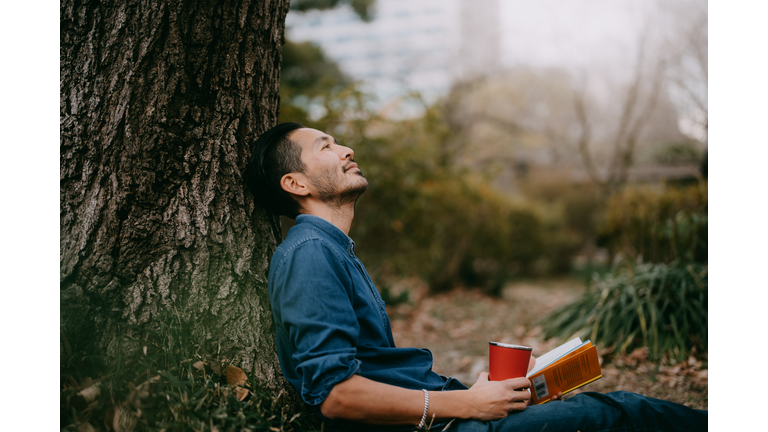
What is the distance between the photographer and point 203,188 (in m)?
1.77

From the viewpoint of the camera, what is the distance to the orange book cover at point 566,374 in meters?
1.71

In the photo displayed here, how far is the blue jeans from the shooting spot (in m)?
1.56

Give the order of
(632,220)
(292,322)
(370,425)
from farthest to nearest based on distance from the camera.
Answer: (632,220) < (370,425) < (292,322)

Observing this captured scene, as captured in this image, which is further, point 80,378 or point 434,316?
point 434,316

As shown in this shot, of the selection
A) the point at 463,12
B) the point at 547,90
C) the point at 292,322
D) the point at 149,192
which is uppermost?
the point at 463,12

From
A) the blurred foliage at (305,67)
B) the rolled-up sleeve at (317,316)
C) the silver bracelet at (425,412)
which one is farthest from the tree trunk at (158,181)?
the blurred foliage at (305,67)

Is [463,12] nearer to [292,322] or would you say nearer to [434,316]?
[434,316]

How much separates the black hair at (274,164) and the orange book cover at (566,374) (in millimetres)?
1164

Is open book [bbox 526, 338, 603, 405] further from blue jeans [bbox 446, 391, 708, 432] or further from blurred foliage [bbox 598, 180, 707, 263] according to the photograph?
blurred foliage [bbox 598, 180, 707, 263]

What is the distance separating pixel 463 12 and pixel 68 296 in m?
17.1

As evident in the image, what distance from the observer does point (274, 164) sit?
1.83m

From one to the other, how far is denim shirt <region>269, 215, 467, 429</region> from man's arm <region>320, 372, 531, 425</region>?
49 millimetres

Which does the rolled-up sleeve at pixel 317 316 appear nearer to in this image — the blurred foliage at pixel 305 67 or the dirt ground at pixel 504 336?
the dirt ground at pixel 504 336
